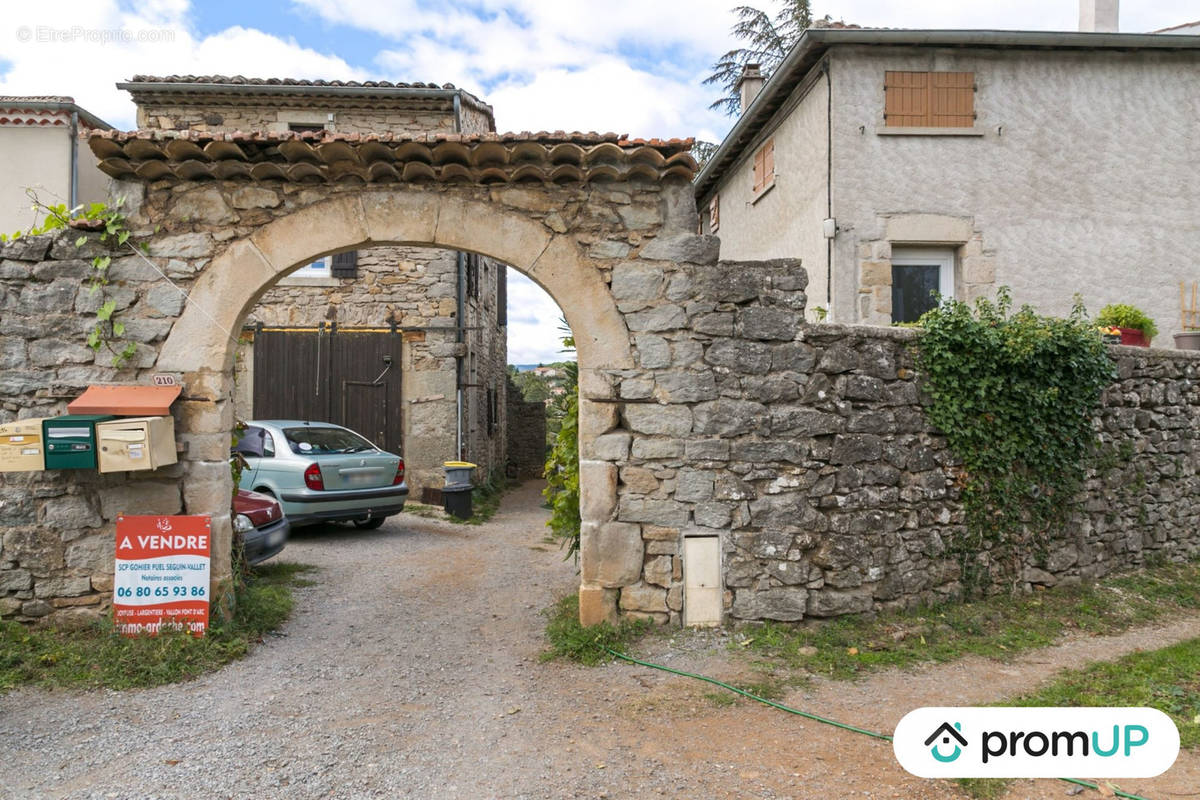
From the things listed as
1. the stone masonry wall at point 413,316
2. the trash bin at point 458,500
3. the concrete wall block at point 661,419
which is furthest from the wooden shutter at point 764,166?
the concrete wall block at point 661,419

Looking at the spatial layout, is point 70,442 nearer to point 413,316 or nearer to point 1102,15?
point 413,316

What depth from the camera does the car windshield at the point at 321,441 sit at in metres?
8.38

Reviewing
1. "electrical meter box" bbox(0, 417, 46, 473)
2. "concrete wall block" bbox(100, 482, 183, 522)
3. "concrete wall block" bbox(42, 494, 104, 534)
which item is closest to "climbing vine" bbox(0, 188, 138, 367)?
"electrical meter box" bbox(0, 417, 46, 473)

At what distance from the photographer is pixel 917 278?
28.0 ft

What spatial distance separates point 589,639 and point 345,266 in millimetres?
7977

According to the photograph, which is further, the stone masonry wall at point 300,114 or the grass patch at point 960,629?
the stone masonry wall at point 300,114

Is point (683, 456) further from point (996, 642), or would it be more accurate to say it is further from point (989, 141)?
point (989, 141)

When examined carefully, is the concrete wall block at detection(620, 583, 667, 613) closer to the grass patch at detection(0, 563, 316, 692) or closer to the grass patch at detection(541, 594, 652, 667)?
the grass patch at detection(541, 594, 652, 667)

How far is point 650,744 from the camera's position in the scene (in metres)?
3.54

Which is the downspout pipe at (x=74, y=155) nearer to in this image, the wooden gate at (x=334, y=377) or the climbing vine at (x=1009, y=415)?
the wooden gate at (x=334, y=377)

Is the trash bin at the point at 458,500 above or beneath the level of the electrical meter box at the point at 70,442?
beneath

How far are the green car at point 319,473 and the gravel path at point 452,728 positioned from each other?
286 cm

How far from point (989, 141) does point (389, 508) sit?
805 centimetres

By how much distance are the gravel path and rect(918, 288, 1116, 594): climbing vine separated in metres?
1.00
